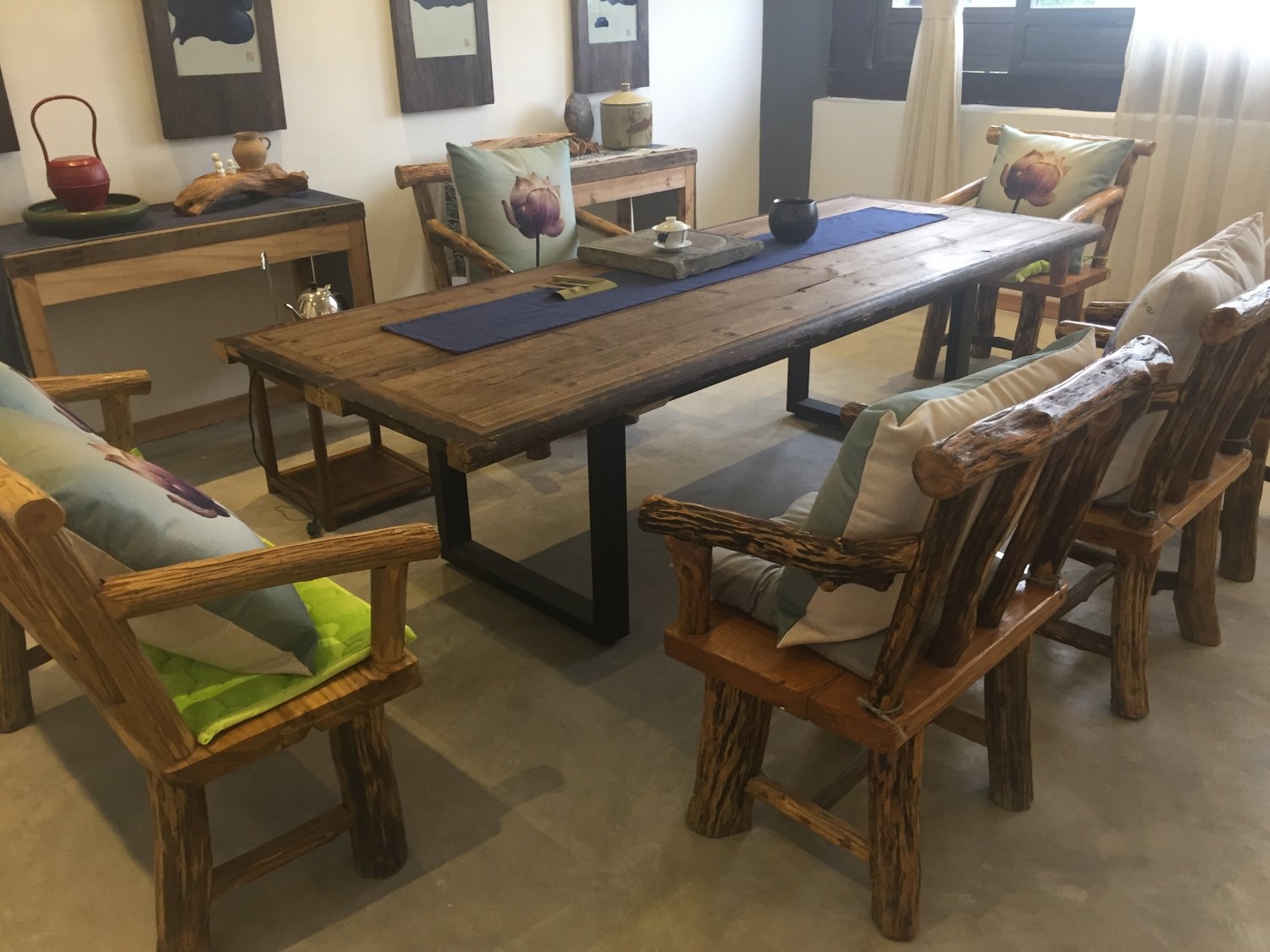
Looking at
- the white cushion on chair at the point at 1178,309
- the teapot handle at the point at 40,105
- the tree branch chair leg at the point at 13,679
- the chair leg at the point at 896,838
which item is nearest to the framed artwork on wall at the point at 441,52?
the teapot handle at the point at 40,105

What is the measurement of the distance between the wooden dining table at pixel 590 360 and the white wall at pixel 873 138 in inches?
67.6

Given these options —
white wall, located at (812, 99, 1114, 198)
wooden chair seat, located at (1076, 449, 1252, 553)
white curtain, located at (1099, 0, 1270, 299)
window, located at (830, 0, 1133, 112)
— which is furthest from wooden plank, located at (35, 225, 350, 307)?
white curtain, located at (1099, 0, 1270, 299)

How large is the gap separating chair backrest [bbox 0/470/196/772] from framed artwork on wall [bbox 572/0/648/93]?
351 centimetres

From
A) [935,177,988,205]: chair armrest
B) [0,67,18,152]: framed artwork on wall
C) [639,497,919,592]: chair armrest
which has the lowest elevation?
[639,497,919,592]: chair armrest

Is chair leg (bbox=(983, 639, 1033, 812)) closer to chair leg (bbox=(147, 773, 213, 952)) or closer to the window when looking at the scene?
chair leg (bbox=(147, 773, 213, 952))

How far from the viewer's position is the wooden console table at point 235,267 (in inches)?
109

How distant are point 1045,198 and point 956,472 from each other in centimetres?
286

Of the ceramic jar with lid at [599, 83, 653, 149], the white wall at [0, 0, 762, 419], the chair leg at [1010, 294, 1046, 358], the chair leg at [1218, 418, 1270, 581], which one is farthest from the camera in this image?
the ceramic jar with lid at [599, 83, 653, 149]

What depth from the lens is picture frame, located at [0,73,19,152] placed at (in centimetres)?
296

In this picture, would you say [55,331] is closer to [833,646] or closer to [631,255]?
[631,255]

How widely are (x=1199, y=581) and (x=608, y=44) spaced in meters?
3.26

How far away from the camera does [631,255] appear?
8.74 ft

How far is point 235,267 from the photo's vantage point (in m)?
3.13

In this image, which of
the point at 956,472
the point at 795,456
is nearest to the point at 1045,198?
the point at 795,456
